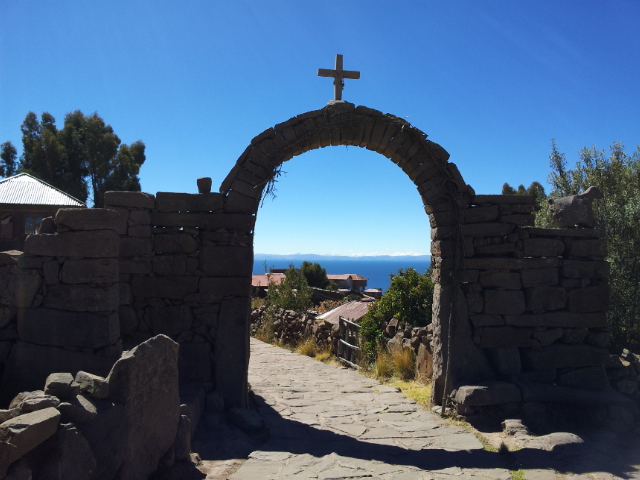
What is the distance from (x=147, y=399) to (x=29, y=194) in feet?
39.5

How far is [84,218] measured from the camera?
5.41 m

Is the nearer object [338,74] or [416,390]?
[338,74]

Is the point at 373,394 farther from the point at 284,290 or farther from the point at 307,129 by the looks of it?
the point at 284,290

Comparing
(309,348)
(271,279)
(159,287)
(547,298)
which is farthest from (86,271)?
(271,279)

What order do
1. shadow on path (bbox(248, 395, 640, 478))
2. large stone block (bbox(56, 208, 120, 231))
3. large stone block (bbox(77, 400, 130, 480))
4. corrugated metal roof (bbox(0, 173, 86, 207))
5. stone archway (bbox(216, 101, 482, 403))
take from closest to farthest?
large stone block (bbox(77, 400, 130, 480))
large stone block (bbox(56, 208, 120, 231))
shadow on path (bbox(248, 395, 640, 478))
stone archway (bbox(216, 101, 482, 403))
corrugated metal roof (bbox(0, 173, 86, 207))

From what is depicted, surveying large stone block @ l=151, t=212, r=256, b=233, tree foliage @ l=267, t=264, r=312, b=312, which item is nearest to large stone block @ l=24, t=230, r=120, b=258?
large stone block @ l=151, t=212, r=256, b=233

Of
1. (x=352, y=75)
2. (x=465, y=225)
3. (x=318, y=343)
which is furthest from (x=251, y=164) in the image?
(x=318, y=343)

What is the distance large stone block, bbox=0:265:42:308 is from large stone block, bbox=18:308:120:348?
5.0 inches

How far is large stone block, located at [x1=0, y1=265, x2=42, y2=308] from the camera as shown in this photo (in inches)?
210

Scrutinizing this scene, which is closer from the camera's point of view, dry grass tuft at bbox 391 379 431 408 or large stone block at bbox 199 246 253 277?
large stone block at bbox 199 246 253 277

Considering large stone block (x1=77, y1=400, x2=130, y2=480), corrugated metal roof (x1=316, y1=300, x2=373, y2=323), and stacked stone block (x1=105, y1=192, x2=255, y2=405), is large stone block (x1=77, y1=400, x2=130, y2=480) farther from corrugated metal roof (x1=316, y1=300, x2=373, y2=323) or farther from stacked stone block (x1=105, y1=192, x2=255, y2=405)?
corrugated metal roof (x1=316, y1=300, x2=373, y2=323)

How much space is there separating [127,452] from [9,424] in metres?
1.11

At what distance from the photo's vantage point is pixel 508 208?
7602 millimetres

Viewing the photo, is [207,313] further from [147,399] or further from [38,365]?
[147,399]
